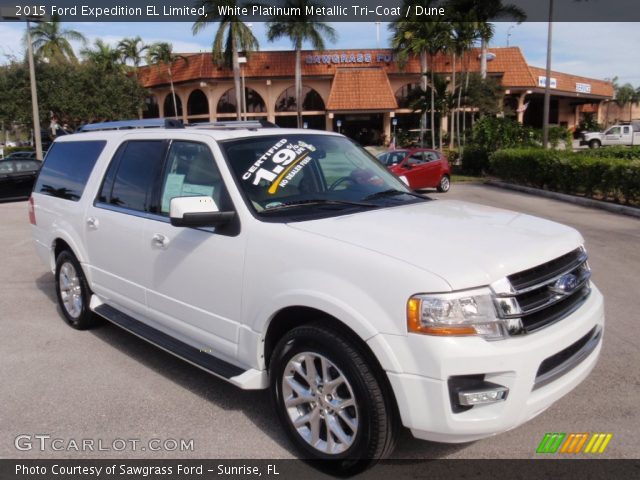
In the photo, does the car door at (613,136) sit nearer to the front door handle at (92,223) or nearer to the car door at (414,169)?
the car door at (414,169)

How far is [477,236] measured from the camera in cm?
309

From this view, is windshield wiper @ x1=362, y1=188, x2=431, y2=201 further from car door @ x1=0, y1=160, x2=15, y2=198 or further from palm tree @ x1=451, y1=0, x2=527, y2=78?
palm tree @ x1=451, y1=0, x2=527, y2=78

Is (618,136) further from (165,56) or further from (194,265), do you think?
(194,265)

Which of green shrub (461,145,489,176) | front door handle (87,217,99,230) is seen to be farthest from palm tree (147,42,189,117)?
front door handle (87,217,99,230)

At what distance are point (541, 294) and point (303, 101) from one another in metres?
48.7

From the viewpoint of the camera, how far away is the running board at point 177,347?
11.4ft

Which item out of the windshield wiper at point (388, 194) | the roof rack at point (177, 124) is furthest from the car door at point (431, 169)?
the windshield wiper at point (388, 194)

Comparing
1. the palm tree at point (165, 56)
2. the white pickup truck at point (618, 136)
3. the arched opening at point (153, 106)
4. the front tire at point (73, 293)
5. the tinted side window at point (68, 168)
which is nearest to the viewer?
the tinted side window at point (68, 168)

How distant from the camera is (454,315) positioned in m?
2.61

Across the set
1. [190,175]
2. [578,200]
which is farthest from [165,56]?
[190,175]

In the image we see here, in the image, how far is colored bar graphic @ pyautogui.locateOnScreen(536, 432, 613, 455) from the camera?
330cm

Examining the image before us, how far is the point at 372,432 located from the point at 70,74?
43.6 m

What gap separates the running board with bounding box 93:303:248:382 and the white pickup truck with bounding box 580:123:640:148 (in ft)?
138

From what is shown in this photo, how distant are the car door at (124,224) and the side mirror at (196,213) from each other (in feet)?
3.12
